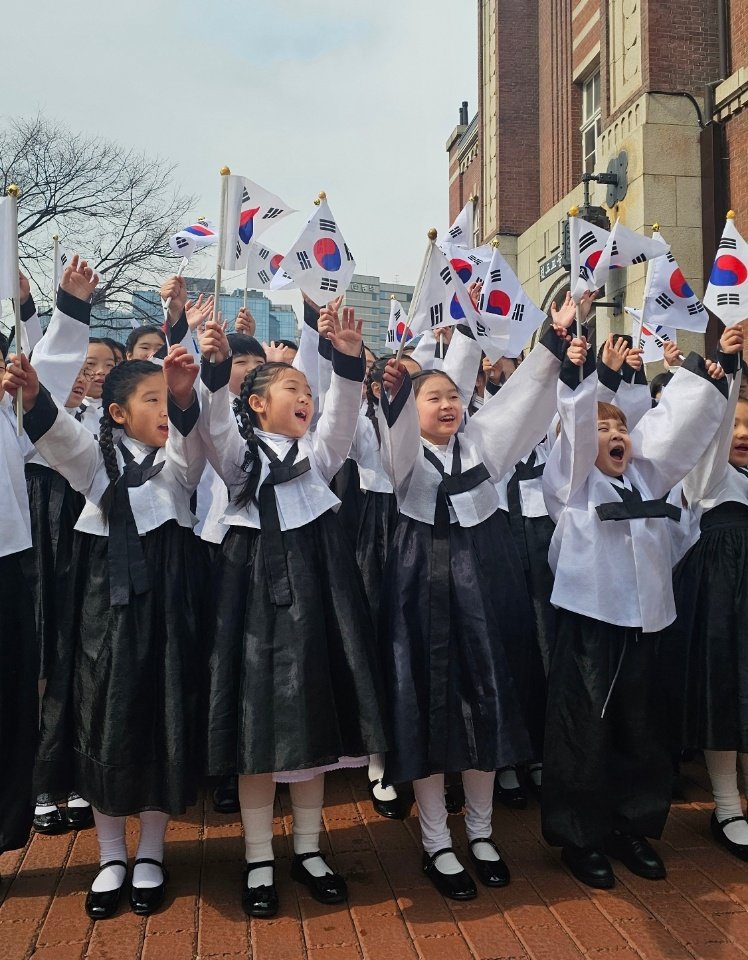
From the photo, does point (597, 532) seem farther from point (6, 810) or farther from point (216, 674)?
point (6, 810)

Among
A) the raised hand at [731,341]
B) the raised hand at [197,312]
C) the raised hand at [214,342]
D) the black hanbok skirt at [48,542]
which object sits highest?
the raised hand at [197,312]

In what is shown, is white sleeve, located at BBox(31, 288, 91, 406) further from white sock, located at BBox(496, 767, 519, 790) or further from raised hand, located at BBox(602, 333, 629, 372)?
white sock, located at BBox(496, 767, 519, 790)

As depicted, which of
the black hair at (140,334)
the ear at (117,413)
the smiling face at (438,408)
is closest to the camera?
the ear at (117,413)

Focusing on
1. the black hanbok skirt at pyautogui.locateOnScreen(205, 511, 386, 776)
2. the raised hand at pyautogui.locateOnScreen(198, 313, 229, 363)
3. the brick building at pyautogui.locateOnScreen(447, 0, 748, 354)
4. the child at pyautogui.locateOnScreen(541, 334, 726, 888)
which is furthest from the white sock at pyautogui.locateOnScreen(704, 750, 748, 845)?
the brick building at pyautogui.locateOnScreen(447, 0, 748, 354)

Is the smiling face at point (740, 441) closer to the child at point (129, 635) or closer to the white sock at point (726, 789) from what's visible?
the white sock at point (726, 789)

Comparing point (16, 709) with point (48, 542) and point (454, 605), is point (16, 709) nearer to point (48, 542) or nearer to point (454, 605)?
point (48, 542)

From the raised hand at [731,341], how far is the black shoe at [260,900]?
271cm

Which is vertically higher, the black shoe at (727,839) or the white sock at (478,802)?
the white sock at (478,802)

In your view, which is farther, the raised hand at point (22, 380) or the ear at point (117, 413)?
the ear at point (117, 413)

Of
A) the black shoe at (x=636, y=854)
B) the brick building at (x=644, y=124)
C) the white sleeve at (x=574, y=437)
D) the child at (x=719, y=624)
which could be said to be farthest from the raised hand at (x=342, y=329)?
the brick building at (x=644, y=124)

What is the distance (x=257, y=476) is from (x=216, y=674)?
0.72 meters

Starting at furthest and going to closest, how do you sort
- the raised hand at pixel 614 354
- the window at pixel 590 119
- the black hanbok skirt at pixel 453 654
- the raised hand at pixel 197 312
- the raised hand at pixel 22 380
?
1. the window at pixel 590 119
2. the raised hand at pixel 614 354
3. the raised hand at pixel 197 312
4. the black hanbok skirt at pixel 453 654
5. the raised hand at pixel 22 380

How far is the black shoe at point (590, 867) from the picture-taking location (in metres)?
3.17

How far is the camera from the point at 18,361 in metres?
2.94
